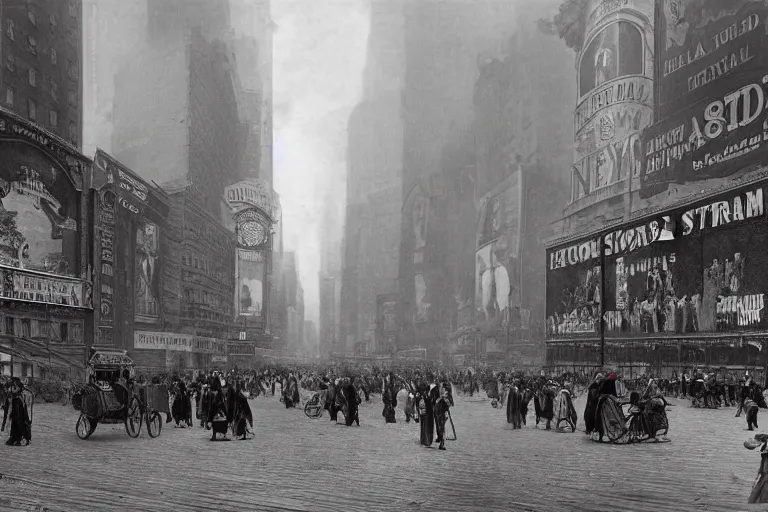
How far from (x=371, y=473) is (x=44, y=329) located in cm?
2733

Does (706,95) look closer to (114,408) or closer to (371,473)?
(114,408)

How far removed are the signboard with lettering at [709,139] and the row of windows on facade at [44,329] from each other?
79.8 ft

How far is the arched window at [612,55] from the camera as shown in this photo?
115 ft

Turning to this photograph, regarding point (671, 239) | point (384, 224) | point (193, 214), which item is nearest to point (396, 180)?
point (384, 224)

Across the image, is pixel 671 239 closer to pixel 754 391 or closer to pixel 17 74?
pixel 754 391

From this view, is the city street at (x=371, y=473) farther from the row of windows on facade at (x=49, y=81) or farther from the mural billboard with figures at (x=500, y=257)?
the mural billboard with figures at (x=500, y=257)

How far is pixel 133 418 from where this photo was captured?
1534cm

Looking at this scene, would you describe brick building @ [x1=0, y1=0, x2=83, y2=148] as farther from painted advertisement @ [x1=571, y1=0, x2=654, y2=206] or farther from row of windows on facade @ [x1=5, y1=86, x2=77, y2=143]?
painted advertisement @ [x1=571, y1=0, x2=654, y2=206]

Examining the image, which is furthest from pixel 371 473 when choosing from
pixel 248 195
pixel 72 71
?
pixel 248 195

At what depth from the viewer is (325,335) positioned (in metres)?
170

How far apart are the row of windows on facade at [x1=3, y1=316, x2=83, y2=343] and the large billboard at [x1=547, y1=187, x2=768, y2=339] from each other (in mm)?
20651

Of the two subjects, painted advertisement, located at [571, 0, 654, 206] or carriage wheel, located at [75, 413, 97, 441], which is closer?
carriage wheel, located at [75, 413, 97, 441]

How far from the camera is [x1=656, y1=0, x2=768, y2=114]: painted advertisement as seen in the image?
27625mm

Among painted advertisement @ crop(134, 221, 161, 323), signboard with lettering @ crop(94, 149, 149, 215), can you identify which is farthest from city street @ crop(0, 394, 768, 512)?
painted advertisement @ crop(134, 221, 161, 323)
